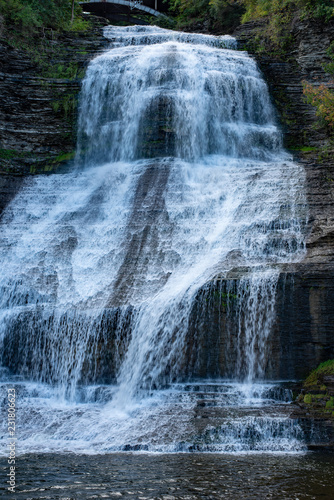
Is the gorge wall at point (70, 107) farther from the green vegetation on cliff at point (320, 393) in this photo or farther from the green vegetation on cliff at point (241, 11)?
the green vegetation on cliff at point (320, 393)

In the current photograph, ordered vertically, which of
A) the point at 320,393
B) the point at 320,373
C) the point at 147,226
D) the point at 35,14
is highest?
the point at 35,14

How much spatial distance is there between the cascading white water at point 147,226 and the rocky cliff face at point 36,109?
0.79 meters

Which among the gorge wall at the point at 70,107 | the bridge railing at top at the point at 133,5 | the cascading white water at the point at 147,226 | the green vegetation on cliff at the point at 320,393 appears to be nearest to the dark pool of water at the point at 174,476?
the green vegetation on cliff at the point at 320,393

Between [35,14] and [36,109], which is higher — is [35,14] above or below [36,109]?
above

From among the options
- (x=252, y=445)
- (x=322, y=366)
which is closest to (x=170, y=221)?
(x=322, y=366)

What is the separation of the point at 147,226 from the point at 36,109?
9129 mm

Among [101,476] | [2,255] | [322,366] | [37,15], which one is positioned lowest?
[101,476]

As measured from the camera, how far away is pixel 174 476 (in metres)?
Answer: 6.89

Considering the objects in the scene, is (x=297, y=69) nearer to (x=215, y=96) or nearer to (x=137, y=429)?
(x=215, y=96)

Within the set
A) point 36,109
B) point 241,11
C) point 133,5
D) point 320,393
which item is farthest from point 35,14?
point 320,393

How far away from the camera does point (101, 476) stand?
22.7 ft

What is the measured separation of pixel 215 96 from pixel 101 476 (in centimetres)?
1645

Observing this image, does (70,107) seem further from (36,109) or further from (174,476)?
(174,476)

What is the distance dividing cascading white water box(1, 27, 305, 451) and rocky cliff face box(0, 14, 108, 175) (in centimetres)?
79
